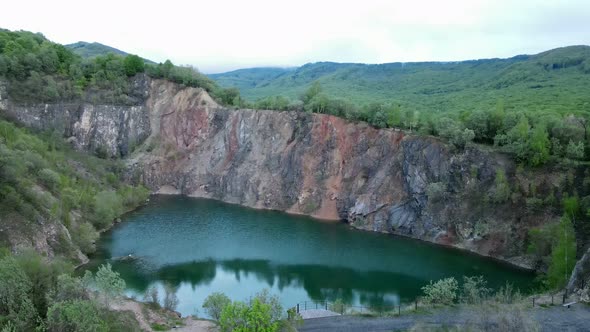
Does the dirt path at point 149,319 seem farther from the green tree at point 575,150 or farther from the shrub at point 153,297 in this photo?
the green tree at point 575,150

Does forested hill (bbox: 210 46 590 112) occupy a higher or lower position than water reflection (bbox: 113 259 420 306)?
higher

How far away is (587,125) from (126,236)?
172ft

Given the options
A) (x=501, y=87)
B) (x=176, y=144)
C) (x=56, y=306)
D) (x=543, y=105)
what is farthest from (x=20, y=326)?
(x=501, y=87)

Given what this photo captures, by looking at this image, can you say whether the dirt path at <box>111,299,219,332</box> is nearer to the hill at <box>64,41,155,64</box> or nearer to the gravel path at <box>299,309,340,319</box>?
the gravel path at <box>299,309,340,319</box>

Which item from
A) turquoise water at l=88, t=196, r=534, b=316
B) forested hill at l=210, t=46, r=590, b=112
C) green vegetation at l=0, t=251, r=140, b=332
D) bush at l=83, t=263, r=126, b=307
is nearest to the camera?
green vegetation at l=0, t=251, r=140, b=332

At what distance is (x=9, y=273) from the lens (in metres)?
26.6

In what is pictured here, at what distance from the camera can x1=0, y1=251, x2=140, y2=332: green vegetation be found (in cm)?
2483

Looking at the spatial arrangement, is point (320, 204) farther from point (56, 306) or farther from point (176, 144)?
point (56, 306)

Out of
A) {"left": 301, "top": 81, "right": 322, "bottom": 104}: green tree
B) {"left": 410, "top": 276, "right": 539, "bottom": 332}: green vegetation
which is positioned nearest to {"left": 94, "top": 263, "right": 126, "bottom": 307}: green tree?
{"left": 410, "top": 276, "right": 539, "bottom": 332}: green vegetation

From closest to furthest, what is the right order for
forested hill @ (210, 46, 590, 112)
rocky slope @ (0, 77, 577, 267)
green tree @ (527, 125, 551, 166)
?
green tree @ (527, 125, 551, 166), rocky slope @ (0, 77, 577, 267), forested hill @ (210, 46, 590, 112)

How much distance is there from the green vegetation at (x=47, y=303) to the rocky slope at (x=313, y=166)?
38690 mm

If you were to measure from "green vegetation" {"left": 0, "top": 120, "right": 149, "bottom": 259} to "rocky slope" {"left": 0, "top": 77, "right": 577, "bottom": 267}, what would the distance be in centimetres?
710

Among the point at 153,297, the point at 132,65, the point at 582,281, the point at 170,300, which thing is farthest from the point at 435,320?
the point at 132,65

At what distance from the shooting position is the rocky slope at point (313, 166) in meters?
54.6
